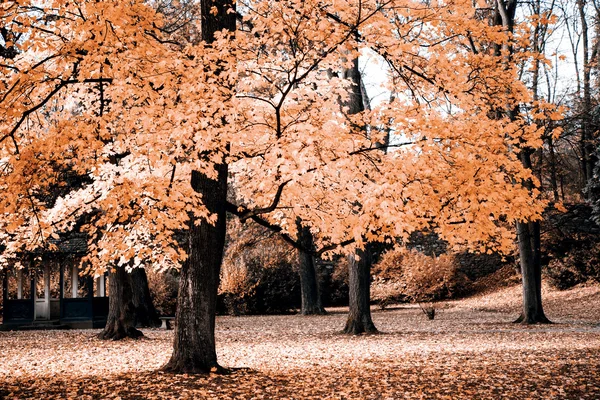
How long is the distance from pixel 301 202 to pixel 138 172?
2.54m

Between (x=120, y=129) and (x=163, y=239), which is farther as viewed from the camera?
(x=120, y=129)

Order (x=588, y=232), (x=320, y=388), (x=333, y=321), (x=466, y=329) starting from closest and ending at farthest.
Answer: (x=320, y=388)
(x=466, y=329)
(x=333, y=321)
(x=588, y=232)

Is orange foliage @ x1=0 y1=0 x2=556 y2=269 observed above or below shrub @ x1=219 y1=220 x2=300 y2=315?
above

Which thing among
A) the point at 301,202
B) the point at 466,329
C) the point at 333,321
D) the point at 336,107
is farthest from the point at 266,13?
the point at 333,321

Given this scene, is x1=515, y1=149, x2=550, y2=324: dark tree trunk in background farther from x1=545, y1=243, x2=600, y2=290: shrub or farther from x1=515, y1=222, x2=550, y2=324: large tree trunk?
x1=545, y1=243, x2=600, y2=290: shrub

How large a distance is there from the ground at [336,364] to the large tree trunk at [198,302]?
0.40m

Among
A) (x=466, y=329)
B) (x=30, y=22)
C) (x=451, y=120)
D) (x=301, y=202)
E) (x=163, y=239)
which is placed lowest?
(x=466, y=329)

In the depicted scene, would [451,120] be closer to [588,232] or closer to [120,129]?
[120,129]

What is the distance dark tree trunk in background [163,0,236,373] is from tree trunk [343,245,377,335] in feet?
22.1

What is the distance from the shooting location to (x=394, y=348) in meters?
12.2

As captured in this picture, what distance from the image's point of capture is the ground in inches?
299

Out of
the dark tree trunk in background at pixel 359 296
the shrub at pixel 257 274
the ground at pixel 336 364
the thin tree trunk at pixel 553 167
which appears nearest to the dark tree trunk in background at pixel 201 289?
the ground at pixel 336 364

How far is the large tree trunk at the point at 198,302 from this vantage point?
28.7 ft

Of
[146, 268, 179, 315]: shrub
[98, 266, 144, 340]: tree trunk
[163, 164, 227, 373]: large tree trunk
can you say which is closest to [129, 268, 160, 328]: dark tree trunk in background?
[98, 266, 144, 340]: tree trunk
